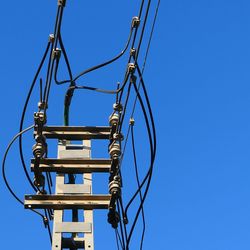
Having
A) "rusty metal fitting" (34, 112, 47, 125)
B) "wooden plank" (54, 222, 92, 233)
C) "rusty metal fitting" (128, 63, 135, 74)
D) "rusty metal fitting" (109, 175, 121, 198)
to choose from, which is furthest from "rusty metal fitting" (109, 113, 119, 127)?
"wooden plank" (54, 222, 92, 233)

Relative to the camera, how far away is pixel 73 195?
212 inches

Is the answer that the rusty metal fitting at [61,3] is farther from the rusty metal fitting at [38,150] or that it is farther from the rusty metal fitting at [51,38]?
the rusty metal fitting at [38,150]

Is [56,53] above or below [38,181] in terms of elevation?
above

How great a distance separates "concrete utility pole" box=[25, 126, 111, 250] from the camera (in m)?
5.18

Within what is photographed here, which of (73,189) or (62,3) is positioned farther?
(73,189)

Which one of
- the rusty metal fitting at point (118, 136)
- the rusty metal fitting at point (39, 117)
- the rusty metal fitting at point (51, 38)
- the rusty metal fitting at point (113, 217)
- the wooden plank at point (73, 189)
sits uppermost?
the rusty metal fitting at point (51, 38)

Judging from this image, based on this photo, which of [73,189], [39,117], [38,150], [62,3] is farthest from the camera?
[39,117]

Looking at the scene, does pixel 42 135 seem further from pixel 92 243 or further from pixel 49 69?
pixel 92 243

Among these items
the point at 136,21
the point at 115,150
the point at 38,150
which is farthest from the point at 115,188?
the point at 136,21

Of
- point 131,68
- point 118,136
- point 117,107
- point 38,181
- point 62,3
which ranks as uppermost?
point 62,3

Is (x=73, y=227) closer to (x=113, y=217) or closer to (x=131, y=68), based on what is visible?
(x=113, y=217)

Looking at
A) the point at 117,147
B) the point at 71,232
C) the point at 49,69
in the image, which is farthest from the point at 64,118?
the point at 71,232

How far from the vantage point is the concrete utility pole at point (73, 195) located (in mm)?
5180

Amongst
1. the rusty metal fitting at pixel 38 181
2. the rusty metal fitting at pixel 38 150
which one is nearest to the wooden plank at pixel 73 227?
the rusty metal fitting at pixel 38 181
